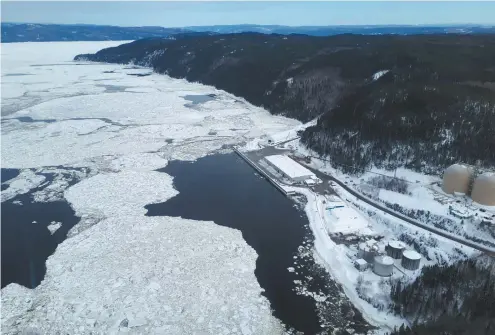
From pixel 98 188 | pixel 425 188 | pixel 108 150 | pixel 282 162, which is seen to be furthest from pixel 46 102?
pixel 425 188

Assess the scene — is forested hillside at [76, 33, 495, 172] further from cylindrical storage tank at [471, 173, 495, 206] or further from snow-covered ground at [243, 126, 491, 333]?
cylindrical storage tank at [471, 173, 495, 206]

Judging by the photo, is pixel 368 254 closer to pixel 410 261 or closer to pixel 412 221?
pixel 410 261

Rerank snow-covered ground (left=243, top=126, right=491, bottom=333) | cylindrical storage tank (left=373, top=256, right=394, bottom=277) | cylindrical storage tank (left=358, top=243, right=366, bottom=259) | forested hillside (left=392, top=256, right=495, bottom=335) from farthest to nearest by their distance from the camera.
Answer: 1. cylindrical storage tank (left=358, top=243, right=366, bottom=259)
2. cylindrical storage tank (left=373, top=256, right=394, bottom=277)
3. snow-covered ground (left=243, top=126, right=491, bottom=333)
4. forested hillside (left=392, top=256, right=495, bottom=335)

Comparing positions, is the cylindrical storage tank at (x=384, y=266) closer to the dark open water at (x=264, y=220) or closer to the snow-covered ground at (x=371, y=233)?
the snow-covered ground at (x=371, y=233)

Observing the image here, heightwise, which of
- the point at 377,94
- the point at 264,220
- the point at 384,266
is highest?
the point at 377,94

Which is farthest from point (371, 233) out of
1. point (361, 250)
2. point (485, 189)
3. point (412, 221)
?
point (485, 189)

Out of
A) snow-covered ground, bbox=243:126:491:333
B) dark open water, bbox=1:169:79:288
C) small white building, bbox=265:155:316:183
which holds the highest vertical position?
dark open water, bbox=1:169:79:288

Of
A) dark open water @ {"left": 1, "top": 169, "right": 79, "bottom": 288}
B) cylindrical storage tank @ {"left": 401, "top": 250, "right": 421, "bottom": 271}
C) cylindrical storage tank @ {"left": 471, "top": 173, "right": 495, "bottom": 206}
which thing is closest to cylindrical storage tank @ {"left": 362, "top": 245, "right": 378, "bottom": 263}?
cylindrical storage tank @ {"left": 401, "top": 250, "right": 421, "bottom": 271}
